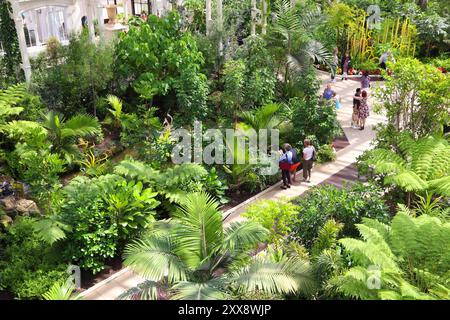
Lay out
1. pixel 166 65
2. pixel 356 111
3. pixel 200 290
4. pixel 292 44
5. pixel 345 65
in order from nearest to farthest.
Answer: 1. pixel 200 290
2. pixel 166 65
3. pixel 356 111
4. pixel 292 44
5. pixel 345 65

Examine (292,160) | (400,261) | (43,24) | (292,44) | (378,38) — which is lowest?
(292,160)

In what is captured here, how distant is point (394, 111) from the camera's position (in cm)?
1095

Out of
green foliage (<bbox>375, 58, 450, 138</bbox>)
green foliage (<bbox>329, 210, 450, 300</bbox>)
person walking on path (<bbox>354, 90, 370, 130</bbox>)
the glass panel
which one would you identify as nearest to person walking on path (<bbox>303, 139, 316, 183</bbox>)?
green foliage (<bbox>375, 58, 450, 138</bbox>)

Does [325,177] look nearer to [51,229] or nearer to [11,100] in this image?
[51,229]

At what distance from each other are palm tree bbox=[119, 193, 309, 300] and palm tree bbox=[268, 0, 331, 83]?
25.2 ft

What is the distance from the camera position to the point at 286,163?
11.2 meters

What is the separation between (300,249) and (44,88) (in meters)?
7.61

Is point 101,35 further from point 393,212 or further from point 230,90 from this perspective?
point 393,212

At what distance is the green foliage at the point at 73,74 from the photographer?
12.5 meters

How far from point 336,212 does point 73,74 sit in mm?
→ 7273

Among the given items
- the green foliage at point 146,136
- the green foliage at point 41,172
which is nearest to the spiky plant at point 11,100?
the green foliage at point 41,172

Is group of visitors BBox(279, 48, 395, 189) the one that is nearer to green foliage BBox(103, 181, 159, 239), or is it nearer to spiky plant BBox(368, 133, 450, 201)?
spiky plant BBox(368, 133, 450, 201)

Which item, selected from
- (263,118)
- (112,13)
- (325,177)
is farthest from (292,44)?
(112,13)

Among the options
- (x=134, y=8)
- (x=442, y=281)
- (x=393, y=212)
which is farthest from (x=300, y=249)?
(x=134, y=8)
